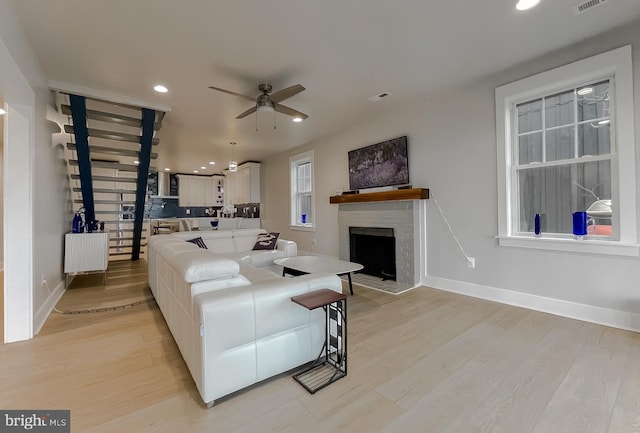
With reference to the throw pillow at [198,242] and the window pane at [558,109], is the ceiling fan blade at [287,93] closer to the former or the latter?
the throw pillow at [198,242]

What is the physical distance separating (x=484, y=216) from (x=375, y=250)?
176 cm

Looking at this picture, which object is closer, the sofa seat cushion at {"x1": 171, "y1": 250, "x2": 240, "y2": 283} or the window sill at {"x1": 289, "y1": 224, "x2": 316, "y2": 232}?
the sofa seat cushion at {"x1": 171, "y1": 250, "x2": 240, "y2": 283}

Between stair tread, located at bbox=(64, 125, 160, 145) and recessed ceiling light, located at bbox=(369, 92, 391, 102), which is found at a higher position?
recessed ceiling light, located at bbox=(369, 92, 391, 102)

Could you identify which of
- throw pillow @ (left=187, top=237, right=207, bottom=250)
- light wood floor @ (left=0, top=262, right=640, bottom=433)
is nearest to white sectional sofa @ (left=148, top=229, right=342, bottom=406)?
light wood floor @ (left=0, top=262, right=640, bottom=433)

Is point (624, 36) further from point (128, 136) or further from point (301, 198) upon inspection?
point (128, 136)

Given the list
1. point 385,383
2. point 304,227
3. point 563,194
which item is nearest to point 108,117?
point 304,227

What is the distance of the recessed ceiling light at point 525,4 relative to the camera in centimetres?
203

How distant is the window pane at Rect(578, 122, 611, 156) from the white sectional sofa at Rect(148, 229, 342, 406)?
2.78 metres

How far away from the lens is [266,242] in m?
4.62

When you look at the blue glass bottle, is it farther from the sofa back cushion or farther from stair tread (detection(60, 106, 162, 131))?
the sofa back cushion

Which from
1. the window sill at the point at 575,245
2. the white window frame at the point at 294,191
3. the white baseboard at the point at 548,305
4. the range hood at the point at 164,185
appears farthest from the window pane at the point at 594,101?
the range hood at the point at 164,185

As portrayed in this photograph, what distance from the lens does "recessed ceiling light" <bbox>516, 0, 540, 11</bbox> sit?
2.03 metres

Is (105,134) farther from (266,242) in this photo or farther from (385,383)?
(385,383)

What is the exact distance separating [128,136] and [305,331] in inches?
156
